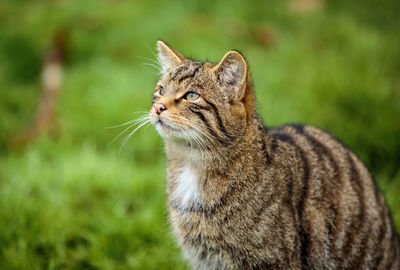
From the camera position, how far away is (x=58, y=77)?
5.40 m

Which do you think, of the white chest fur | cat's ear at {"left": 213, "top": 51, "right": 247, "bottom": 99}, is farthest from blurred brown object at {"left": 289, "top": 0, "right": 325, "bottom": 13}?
the white chest fur

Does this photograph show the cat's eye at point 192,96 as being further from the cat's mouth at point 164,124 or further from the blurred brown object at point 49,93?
the blurred brown object at point 49,93

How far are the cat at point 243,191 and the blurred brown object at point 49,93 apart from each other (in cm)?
262

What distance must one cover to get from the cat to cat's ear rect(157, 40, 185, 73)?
0.25ft

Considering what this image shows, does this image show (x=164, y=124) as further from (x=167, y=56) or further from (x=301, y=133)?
(x=301, y=133)

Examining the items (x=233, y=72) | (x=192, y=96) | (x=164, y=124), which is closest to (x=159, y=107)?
(x=164, y=124)

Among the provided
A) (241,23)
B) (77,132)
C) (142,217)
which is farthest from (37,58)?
(142,217)

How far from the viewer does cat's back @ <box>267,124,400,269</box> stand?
2.35 metres

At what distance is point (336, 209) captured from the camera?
243 centimetres

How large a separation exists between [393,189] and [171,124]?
2.51 m

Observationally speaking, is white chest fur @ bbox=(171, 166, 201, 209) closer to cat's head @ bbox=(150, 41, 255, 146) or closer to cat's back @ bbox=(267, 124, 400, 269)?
cat's head @ bbox=(150, 41, 255, 146)

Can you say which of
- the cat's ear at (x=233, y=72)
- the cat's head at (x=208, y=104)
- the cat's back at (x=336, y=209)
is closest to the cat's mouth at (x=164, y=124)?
the cat's head at (x=208, y=104)

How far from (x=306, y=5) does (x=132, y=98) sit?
324cm

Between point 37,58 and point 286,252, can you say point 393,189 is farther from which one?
point 37,58
